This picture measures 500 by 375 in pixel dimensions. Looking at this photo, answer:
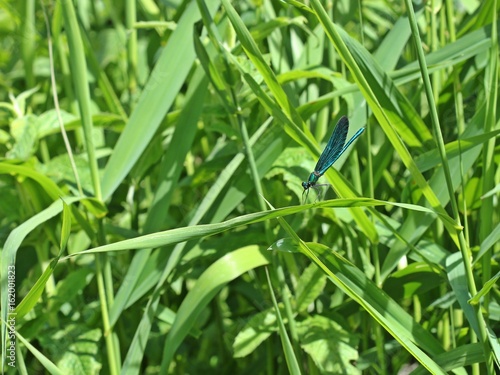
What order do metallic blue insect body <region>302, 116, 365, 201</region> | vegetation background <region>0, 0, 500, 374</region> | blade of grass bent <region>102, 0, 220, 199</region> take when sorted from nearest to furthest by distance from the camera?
metallic blue insect body <region>302, 116, 365, 201</region> → vegetation background <region>0, 0, 500, 374</region> → blade of grass bent <region>102, 0, 220, 199</region>

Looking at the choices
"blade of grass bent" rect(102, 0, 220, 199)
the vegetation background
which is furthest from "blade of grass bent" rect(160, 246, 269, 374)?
"blade of grass bent" rect(102, 0, 220, 199)

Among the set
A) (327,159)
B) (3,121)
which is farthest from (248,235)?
(3,121)

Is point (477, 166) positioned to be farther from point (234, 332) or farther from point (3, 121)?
point (3, 121)

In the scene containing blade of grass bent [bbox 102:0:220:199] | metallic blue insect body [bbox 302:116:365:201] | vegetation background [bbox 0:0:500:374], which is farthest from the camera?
blade of grass bent [bbox 102:0:220:199]

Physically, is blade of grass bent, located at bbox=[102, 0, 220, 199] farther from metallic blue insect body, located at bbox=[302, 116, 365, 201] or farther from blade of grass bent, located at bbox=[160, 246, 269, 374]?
metallic blue insect body, located at bbox=[302, 116, 365, 201]

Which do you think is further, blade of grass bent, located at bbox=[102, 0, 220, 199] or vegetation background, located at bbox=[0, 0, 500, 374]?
blade of grass bent, located at bbox=[102, 0, 220, 199]

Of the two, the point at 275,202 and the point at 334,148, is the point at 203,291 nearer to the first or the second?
the point at 275,202

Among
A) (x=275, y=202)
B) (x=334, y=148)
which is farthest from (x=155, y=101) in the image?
(x=334, y=148)

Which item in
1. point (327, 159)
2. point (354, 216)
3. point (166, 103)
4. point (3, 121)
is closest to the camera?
point (327, 159)

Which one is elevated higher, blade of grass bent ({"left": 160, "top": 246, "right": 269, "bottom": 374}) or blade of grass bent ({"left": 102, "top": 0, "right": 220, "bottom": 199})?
blade of grass bent ({"left": 102, "top": 0, "right": 220, "bottom": 199})
